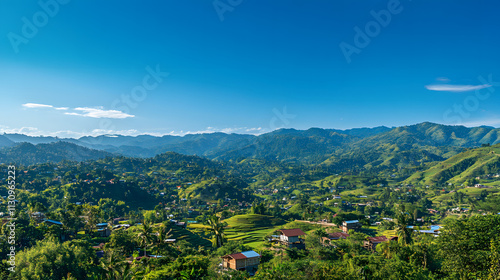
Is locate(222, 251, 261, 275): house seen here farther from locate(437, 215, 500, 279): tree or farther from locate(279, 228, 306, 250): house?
locate(437, 215, 500, 279): tree

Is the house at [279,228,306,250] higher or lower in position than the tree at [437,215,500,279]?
lower

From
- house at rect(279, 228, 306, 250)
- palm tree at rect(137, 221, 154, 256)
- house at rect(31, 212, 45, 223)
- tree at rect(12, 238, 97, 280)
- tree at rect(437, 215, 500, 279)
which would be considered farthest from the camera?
house at rect(31, 212, 45, 223)

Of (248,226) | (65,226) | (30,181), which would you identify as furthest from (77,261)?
(30,181)

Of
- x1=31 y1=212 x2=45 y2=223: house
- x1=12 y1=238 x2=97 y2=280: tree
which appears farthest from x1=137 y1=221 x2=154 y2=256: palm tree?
x1=31 y1=212 x2=45 y2=223: house

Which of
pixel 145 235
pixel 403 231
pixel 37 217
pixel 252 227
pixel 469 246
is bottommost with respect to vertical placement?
pixel 252 227

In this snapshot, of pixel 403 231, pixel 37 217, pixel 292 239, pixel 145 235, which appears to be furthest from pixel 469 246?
pixel 37 217

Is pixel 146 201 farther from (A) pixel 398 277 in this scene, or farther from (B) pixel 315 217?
(A) pixel 398 277

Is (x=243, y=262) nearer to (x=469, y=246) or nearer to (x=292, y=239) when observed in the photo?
(x=292, y=239)

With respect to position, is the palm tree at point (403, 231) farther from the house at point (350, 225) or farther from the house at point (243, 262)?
the house at point (243, 262)
